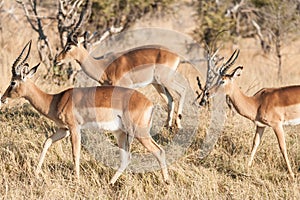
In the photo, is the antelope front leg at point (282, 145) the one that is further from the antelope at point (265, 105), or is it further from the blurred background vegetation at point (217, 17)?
the blurred background vegetation at point (217, 17)

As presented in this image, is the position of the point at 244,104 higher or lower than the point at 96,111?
higher

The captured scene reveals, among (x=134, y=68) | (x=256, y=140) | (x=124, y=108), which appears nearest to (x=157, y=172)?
(x=124, y=108)

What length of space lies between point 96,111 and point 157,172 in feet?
2.88

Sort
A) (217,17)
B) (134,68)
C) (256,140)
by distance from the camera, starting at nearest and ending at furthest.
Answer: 1. (256,140)
2. (134,68)
3. (217,17)

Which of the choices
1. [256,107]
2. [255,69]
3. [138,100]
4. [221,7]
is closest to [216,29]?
[221,7]

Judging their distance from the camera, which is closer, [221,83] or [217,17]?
[221,83]

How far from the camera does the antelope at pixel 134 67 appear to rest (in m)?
7.67

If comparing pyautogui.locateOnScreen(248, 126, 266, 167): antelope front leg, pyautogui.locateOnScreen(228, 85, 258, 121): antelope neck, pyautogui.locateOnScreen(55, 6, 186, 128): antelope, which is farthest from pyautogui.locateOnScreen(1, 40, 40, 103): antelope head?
pyautogui.locateOnScreen(248, 126, 266, 167): antelope front leg

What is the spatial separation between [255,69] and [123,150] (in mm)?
7191

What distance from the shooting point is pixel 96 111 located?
18.1 feet

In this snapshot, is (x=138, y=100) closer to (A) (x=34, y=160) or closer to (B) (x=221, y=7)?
(A) (x=34, y=160)

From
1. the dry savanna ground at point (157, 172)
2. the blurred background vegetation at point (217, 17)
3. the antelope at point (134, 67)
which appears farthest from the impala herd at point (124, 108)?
the blurred background vegetation at point (217, 17)

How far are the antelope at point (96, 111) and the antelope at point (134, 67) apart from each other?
1.86m

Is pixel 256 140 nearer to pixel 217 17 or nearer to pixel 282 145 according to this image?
pixel 282 145
